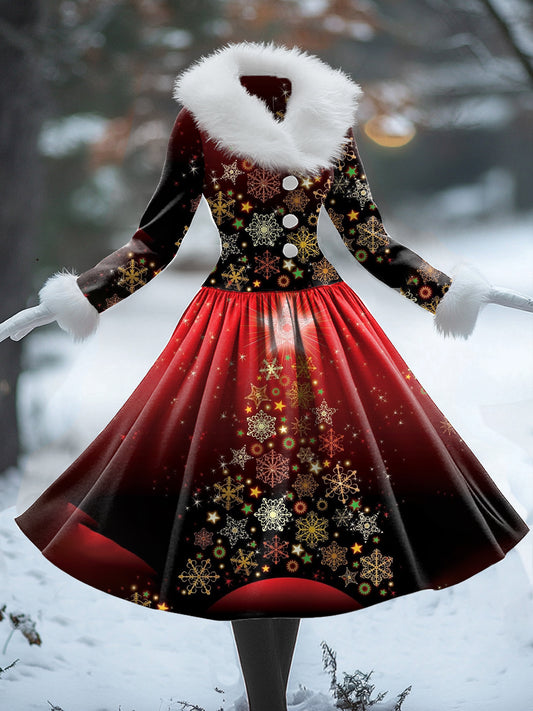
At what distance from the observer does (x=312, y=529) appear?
3.49ft

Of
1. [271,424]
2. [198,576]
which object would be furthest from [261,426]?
[198,576]

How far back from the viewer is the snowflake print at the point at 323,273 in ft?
4.16

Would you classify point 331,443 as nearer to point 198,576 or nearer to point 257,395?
point 257,395

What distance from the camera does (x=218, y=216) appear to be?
1.29m

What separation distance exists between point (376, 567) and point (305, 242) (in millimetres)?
568

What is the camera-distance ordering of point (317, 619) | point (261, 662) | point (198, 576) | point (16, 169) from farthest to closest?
1. point (16, 169)
2. point (317, 619)
3. point (261, 662)
4. point (198, 576)

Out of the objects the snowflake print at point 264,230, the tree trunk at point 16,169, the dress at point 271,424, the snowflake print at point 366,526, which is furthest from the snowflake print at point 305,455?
the tree trunk at point 16,169

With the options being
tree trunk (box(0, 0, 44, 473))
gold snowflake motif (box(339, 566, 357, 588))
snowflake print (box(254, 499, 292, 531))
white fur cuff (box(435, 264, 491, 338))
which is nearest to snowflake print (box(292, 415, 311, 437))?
snowflake print (box(254, 499, 292, 531))

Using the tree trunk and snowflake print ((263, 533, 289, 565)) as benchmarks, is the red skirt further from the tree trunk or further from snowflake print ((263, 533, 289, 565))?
the tree trunk

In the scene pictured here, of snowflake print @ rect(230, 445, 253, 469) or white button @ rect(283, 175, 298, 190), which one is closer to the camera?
snowflake print @ rect(230, 445, 253, 469)

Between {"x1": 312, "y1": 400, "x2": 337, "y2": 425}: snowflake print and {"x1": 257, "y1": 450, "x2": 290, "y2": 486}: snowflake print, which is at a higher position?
{"x1": 312, "y1": 400, "x2": 337, "y2": 425}: snowflake print

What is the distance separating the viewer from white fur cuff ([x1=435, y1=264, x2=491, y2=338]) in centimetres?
124

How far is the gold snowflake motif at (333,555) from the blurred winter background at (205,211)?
2.60 feet

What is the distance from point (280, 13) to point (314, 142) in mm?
875
